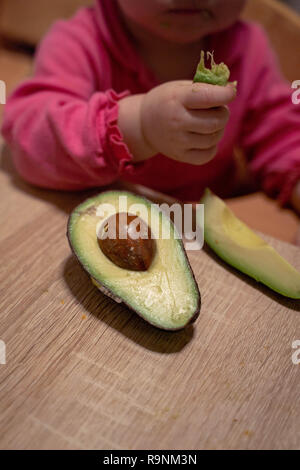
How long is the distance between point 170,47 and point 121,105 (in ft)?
0.60

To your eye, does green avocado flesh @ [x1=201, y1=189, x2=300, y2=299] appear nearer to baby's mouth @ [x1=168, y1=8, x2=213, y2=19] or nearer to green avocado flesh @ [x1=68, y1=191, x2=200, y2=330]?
green avocado flesh @ [x1=68, y1=191, x2=200, y2=330]

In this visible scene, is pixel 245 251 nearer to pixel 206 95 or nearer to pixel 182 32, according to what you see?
pixel 206 95

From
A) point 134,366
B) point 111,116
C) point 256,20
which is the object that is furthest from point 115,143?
point 256,20

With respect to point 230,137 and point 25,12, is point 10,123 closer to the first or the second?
point 230,137

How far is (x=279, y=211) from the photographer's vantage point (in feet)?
2.47

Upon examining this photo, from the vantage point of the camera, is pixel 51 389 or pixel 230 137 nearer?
pixel 51 389

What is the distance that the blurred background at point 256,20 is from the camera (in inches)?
28.7

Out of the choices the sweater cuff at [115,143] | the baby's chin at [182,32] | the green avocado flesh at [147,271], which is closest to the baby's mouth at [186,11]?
the baby's chin at [182,32]

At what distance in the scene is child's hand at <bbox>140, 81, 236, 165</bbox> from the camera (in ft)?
1.53

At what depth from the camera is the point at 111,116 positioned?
56 cm

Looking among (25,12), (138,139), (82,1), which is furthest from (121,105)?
(25,12)

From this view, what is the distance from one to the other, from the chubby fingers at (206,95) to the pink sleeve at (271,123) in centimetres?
30

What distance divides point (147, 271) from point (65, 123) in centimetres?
24

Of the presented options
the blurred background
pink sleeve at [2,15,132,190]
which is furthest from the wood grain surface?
the blurred background
